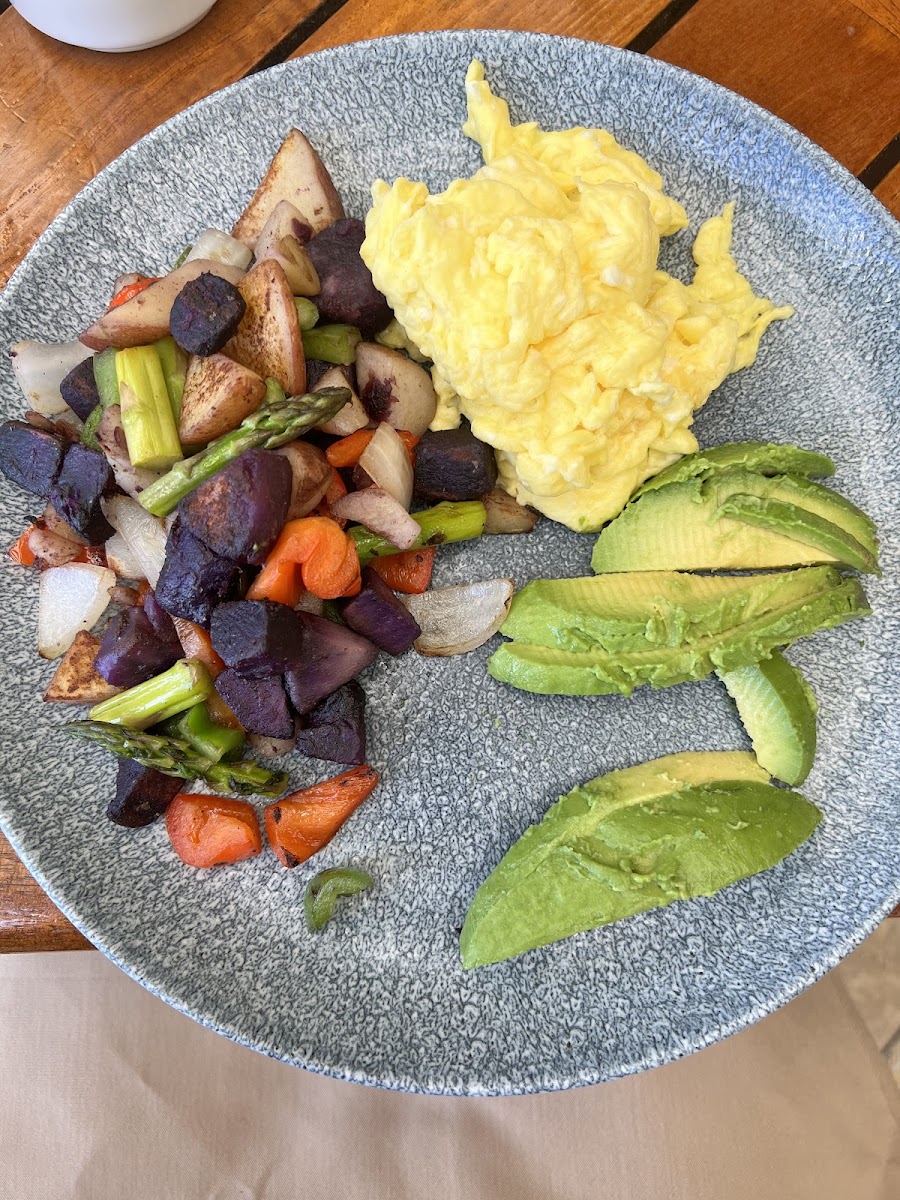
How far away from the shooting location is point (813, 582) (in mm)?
1999

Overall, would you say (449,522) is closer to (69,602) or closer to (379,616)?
(379,616)

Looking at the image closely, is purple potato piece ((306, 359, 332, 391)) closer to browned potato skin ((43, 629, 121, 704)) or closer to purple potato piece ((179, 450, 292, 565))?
purple potato piece ((179, 450, 292, 565))

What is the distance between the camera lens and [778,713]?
197cm

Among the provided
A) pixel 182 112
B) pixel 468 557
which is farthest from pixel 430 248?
pixel 182 112

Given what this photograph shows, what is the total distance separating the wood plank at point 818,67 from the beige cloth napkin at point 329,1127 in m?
2.68

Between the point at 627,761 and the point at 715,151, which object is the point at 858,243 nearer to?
the point at 715,151

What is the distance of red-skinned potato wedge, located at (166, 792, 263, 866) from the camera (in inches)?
77.4

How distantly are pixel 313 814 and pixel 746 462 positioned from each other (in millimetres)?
1331

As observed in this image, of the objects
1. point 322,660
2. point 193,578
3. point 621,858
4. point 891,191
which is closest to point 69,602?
point 193,578

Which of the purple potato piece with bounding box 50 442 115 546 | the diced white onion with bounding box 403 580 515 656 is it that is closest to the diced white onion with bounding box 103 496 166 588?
the purple potato piece with bounding box 50 442 115 546

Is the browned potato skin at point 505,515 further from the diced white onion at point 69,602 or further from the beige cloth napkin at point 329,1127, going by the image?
the beige cloth napkin at point 329,1127

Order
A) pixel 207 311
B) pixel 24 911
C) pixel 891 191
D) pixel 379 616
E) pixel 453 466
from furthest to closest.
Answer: pixel 891 191, pixel 24 911, pixel 453 466, pixel 379 616, pixel 207 311

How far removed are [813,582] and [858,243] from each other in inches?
34.6

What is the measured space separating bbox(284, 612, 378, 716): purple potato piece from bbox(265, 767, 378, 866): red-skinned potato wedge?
8.6 inches
